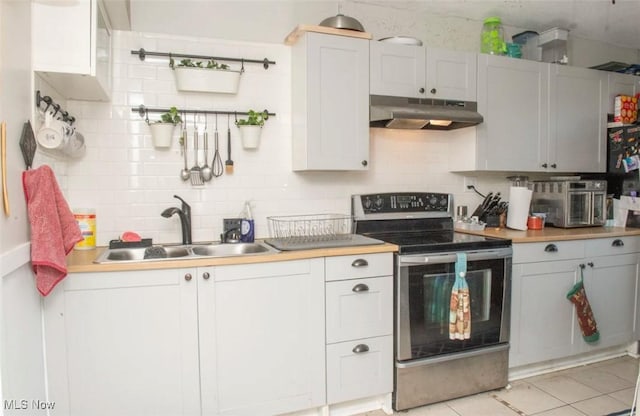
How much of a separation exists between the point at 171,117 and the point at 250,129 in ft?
1.51

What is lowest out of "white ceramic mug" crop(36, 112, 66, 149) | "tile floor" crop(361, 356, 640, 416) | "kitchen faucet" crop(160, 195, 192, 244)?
"tile floor" crop(361, 356, 640, 416)

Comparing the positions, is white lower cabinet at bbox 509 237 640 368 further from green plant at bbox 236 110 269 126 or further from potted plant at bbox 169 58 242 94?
potted plant at bbox 169 58 242 94

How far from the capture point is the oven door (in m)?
2.33

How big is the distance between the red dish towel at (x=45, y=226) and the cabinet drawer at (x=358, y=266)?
1214mm

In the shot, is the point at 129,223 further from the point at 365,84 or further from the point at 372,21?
the point at 372,21

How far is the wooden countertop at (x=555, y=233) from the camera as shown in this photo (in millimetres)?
2691

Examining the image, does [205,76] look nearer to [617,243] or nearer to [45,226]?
[45,226]

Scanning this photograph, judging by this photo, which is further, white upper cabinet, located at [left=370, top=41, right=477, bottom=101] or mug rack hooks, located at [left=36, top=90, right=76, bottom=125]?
white upper cabinet, located at [left=370, top=41, right=477, bottom=101]

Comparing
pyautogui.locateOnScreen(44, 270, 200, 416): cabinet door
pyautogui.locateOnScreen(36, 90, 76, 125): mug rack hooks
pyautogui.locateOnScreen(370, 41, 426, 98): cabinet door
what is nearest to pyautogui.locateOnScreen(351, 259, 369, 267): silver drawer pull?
pyautogui.locateOnScreen(44, 270, 200, 416): cabinet door

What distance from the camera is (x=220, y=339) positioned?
6.73 feet

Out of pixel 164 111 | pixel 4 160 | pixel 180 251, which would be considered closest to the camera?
pixel 4 160

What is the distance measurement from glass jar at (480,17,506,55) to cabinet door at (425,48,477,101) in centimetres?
30

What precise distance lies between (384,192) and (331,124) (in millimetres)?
727

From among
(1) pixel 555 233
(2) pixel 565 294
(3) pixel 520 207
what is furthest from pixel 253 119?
(2) pixel 565 294
